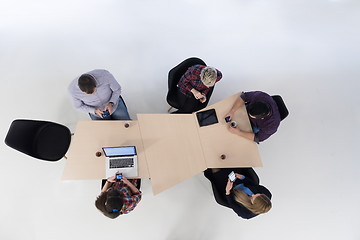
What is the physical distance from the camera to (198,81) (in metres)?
2.38

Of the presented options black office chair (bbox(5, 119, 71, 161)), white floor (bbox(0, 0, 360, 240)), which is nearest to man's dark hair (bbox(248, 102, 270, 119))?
white floor (bbox(0, 0, 360, 240))

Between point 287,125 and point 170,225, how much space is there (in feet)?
6.73

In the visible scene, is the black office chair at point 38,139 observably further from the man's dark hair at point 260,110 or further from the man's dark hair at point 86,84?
the man's dark hair at point 260,110

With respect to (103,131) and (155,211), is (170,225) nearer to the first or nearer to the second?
(155,211)

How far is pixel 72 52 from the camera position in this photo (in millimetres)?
3096

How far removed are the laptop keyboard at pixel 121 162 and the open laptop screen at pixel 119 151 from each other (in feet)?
0.16

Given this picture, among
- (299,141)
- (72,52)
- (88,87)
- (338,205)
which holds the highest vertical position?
(72,52)

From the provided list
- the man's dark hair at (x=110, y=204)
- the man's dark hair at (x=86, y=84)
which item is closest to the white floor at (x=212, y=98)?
the man's dark hair at (x=110, y=204)

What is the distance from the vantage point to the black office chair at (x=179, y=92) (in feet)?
8.25

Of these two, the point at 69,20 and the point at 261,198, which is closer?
the point at 261,198

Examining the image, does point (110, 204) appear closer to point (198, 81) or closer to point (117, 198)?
point (117, 198)

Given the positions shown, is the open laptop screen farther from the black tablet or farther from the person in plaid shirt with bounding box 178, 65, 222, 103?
the person in plaid shirt with bounding box 178, 65, 222, 103

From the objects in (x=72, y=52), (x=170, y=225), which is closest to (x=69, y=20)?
(x=72, y=52)

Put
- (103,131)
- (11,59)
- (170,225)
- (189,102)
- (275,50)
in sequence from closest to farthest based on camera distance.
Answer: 1. (103,131)
2. (189,102)
3. (170,225)
4. (11,59)
5. (275,50)
